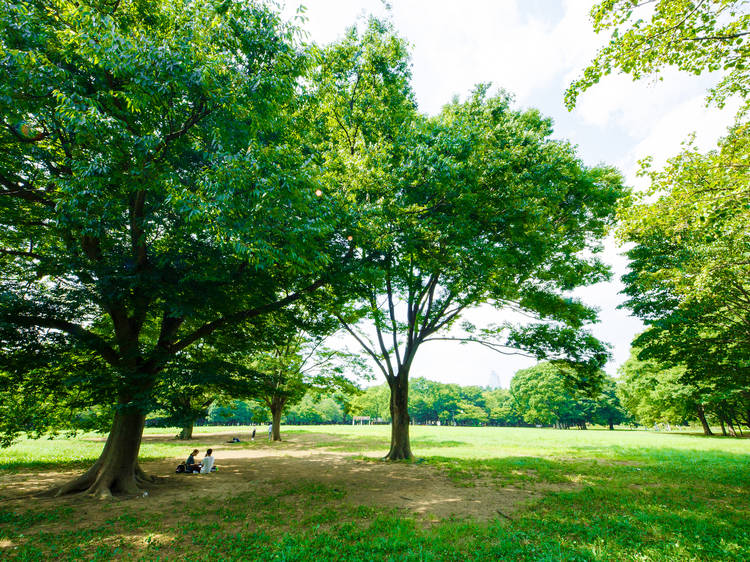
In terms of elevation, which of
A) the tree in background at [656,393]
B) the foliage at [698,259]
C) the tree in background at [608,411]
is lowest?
the tree in background at [608,411]

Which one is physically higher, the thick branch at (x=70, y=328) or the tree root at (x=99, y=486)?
the thick branch at (x=70, y=328)

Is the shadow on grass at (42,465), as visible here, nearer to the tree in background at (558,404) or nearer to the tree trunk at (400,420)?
the tree trunk at (400,420)

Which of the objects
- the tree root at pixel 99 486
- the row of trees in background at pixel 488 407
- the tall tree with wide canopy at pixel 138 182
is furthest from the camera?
the row of trees in background at pixel 488 407

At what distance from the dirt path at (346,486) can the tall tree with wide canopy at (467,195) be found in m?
6.30

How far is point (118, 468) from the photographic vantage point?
9.60m

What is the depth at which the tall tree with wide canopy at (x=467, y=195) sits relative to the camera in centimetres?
906

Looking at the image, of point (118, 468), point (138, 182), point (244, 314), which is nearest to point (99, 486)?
point (118, 468)

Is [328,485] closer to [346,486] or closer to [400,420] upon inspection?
[346,486]

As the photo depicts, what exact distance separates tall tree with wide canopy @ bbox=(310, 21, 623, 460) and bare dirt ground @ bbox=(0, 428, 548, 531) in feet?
20.6

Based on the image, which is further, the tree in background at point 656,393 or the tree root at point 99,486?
the tree in background at point 656,393

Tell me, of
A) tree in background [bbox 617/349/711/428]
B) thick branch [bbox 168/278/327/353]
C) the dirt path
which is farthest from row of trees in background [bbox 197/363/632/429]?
thick branch [bbox 168/278/327/353]

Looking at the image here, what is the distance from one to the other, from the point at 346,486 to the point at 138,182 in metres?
10.7

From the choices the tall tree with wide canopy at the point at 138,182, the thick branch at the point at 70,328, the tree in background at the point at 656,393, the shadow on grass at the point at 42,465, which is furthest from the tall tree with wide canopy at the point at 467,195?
the tree in background at the point at 656,393

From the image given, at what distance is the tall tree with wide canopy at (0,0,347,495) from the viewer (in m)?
5.91
